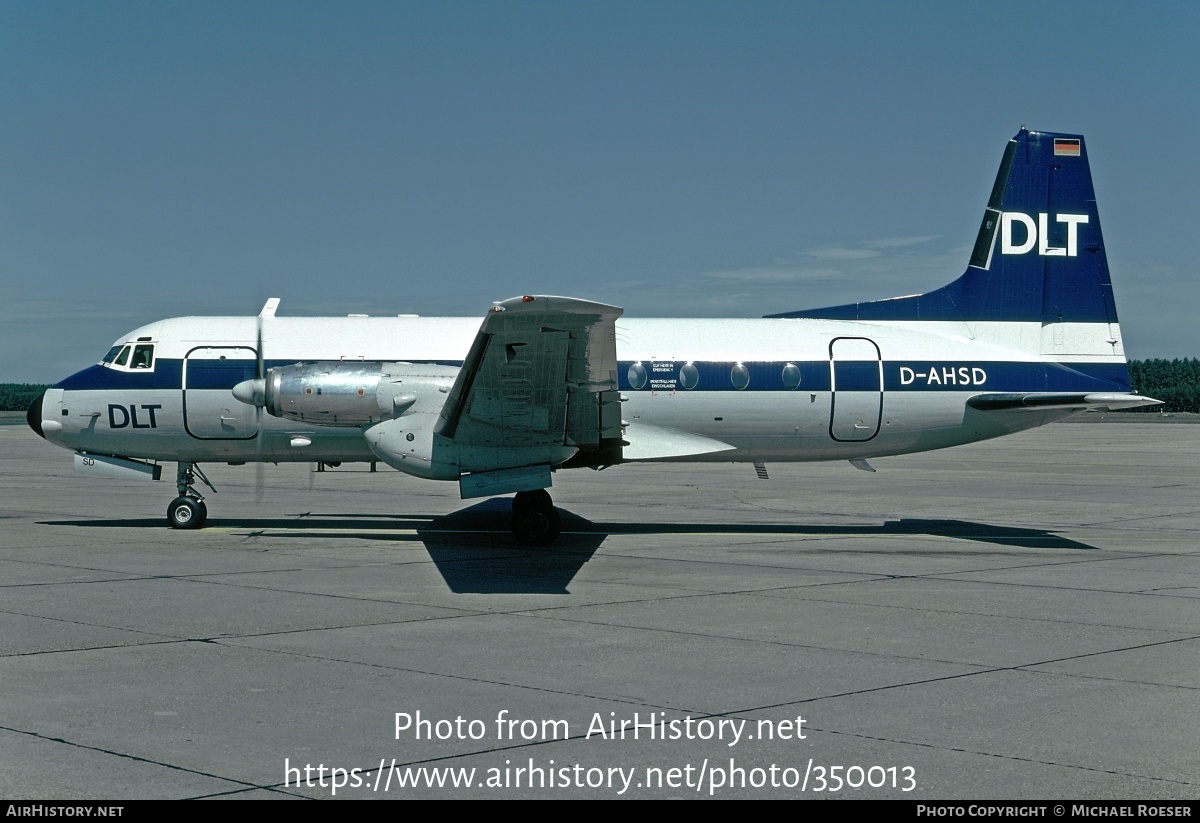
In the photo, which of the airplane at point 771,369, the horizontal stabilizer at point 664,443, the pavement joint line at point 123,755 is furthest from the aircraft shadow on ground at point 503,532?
the pavement joint line at point 123,755

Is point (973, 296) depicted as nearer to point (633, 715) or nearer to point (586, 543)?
point (586, 543)

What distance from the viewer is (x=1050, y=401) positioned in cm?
1928

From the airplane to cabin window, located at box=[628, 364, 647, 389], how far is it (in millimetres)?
53

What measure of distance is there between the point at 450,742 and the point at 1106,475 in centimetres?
3220

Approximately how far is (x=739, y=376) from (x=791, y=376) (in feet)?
2.87

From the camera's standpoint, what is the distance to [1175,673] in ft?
31.4

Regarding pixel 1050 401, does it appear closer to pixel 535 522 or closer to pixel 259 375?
pixel 535 522

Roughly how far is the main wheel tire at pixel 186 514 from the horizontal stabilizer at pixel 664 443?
7357mm

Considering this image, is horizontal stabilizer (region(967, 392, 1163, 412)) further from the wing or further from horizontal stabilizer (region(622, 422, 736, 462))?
the wing

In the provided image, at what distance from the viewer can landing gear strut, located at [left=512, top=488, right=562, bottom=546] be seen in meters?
18.1

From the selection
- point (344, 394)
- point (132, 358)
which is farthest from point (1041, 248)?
point (132, 358)

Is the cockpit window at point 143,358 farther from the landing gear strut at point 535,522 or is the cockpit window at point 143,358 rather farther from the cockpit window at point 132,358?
the landing gear strut at point 535,522

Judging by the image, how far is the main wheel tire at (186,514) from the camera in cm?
1997

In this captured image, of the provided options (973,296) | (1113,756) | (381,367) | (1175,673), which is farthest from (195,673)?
(973,296)
